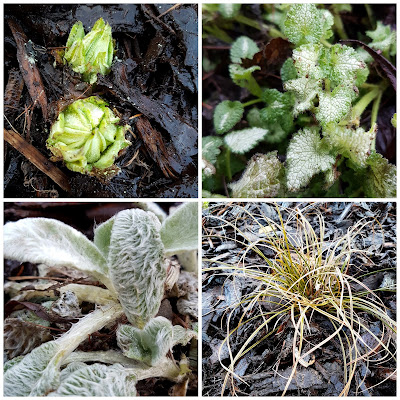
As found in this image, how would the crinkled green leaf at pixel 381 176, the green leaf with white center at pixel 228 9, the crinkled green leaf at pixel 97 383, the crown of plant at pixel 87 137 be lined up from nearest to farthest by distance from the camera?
1. the crinkled green leaf at pixel 97 383
2. the crown of plant at pixel 87 137
3. the crinkled green leaf at pixel 381 176
4. the green leaf with white center at pixel 228 9

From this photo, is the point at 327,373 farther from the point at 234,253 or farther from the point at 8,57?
the point at 8,57

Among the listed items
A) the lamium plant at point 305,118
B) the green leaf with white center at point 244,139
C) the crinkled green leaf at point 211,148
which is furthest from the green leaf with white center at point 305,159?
the crinkled green leaf at point 211,148

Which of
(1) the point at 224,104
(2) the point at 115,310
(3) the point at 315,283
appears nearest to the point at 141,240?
(2) the point at 115,310

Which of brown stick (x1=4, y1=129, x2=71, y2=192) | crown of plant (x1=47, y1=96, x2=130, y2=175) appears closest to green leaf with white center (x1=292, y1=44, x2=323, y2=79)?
crown of plant (x1=47, y1=96, x2=130, y2=175)

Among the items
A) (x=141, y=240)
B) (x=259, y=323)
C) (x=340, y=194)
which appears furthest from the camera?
(x=340, y=194)

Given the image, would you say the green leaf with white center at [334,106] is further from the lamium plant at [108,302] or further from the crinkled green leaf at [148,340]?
the crinkled green leaf at [148,340]

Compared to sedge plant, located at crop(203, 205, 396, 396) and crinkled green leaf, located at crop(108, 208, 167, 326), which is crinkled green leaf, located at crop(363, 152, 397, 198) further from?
crinkled green leaf, located at crop(108, 208, 167, 326)

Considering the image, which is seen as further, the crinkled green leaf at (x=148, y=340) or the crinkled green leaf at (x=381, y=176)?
the crinkled green leaf at (x=381, y=176)

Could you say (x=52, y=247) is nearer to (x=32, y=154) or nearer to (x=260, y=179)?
(x=32, y=154)
